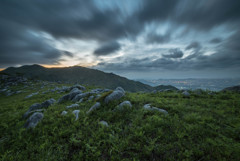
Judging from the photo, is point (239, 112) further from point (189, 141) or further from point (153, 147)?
point (153, 147)

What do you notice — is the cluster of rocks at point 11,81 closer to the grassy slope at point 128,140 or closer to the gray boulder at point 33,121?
the gray boulder at point 33,121

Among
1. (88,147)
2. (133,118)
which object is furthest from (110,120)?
(88,147)

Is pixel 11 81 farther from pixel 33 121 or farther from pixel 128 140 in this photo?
pixel 128 140

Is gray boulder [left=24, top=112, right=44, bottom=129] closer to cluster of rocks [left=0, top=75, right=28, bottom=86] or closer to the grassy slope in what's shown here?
the grassy slope

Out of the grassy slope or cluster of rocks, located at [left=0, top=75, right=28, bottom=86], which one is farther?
cluster of rocks, located at [left=0, top=75, right=28, bottom=86]

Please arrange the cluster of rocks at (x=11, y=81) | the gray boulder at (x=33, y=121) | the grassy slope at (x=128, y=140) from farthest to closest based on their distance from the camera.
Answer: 1. the cluster of rocks at (x=11, y=81)
2. the gray boulder at (x=33, y=121)
3. the grassy slope at (x=128, y=140)

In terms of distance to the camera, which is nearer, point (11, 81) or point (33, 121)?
point (33, 121)

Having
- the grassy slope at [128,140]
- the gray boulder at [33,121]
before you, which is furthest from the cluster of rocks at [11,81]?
the grassy slope at [128,140]

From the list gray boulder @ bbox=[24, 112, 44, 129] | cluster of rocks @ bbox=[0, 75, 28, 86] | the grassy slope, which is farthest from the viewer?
cluster of rocks @ bbox=[0, 75, 28, 86]

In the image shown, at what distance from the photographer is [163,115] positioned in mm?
5215

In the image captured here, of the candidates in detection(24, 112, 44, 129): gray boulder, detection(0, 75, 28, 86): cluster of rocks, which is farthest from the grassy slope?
detection(0, 75, 28, 86): cluster of rocks

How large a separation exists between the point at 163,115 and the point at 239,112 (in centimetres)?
500

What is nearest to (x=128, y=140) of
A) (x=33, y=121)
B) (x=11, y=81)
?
(x=33, y=121)

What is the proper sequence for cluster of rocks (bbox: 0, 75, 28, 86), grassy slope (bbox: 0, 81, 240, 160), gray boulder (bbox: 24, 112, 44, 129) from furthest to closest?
cluster of rocks (bbox: 0, 75, 28, 86) → gray boulder (bbox: 24, 112, 44, 129) → grassy slope (bbox: 0, 81, 240, 160)
